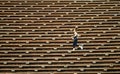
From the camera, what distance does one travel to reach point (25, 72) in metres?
10.5

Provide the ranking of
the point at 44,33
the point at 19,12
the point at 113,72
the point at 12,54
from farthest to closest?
the point at 19,12 → the point at 44,33 → the point at 12,54 → the point at 113,72

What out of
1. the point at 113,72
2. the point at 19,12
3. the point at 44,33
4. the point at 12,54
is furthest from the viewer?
the point at 19,12

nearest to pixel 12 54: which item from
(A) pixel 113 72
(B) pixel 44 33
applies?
(B) pixel 44 33

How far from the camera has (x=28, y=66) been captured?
1067 centimetres

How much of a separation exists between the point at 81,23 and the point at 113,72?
11.0ft

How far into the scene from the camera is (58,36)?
11.9m

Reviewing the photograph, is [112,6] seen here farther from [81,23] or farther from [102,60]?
[102,60]

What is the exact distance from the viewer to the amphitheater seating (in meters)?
10.7

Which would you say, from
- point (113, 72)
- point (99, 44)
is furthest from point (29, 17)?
point (113, 72)

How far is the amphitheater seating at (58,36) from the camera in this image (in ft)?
35.0

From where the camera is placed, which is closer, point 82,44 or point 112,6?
point 82,44

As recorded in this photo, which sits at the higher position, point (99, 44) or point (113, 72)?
point (99, 44)

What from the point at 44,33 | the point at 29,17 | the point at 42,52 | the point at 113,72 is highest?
the point at 29,17

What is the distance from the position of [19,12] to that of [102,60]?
5.49 m
